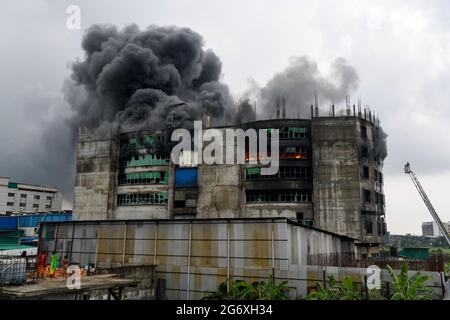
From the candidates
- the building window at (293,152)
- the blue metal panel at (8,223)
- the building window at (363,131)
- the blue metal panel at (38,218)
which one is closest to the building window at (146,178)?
the building window at (293,152)

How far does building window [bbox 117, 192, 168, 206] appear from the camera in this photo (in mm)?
63938

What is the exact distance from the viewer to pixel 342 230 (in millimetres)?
54812

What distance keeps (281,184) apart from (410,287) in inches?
1462

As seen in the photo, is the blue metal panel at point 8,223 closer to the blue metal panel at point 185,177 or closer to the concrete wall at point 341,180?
the blue metal panel at point 185,177

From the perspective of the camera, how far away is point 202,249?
28500 millimetres

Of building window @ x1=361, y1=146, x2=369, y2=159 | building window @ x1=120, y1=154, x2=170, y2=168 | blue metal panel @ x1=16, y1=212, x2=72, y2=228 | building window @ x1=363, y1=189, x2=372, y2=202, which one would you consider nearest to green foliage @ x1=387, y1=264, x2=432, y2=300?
building window @ x1=363, y1=189, x2=372, y2=202

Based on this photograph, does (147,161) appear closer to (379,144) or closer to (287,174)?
(287,174)

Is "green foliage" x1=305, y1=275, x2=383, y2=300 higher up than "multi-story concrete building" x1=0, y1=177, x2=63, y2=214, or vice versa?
"multi-story concrete building" x1=0, y1=177, x2=63, y2=214

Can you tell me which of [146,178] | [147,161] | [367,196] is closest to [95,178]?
[146,178]

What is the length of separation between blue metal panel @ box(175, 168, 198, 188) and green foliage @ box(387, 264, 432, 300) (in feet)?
141

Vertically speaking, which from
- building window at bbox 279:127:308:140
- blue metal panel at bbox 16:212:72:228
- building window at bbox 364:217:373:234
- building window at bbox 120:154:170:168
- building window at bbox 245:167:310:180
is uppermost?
building window at bbox 279:127:308:140

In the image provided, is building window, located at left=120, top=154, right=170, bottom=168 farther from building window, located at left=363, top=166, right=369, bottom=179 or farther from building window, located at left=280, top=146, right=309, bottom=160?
building window, located at left=363, top=166, right=369, bottom=179

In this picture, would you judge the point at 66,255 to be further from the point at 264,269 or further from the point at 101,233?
the point at 264,269
